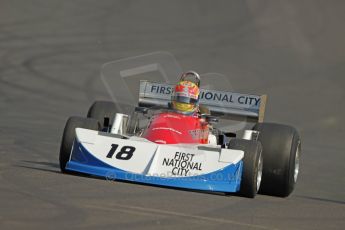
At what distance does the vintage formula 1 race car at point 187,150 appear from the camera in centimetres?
1098

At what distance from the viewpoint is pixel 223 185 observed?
10930mm

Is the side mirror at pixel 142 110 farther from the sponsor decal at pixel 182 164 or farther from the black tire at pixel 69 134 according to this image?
the sponsor decal at pixel 182 164

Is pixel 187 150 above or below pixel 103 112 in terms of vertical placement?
below

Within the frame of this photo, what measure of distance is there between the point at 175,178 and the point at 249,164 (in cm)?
88

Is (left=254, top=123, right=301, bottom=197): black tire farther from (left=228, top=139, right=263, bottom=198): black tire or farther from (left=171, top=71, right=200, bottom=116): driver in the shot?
(left=171, top=71, right=200, bottom=116): driver

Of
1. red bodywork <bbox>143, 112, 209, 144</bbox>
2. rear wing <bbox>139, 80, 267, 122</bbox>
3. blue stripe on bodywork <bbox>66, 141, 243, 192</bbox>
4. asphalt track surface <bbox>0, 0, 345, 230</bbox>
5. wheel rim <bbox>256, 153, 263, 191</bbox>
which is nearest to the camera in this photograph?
asphalt track surface <bbox>0, 0, 345, 230</bbox>

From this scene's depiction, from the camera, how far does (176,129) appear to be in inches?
480

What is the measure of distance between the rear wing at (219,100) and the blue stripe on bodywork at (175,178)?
2303 millimetres

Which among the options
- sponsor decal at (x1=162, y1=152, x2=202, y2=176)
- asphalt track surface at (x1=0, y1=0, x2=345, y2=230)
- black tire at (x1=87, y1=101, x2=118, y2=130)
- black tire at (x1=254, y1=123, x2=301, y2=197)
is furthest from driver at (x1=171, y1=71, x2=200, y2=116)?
asphalt track surface at (x1=0, y1=0, x2=345, y2=230)

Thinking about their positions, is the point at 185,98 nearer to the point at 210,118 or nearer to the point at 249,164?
the point at 210,118

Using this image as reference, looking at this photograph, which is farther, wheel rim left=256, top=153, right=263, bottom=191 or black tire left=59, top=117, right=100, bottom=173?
black tire left=59, top=117, right=100, bottom=173

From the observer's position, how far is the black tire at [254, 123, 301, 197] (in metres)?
12.2

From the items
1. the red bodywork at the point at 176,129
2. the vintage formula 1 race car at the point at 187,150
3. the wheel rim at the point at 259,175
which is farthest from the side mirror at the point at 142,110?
the wheel rim at the point at 259,175

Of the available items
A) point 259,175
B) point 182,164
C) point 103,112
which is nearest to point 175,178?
point 182,164
